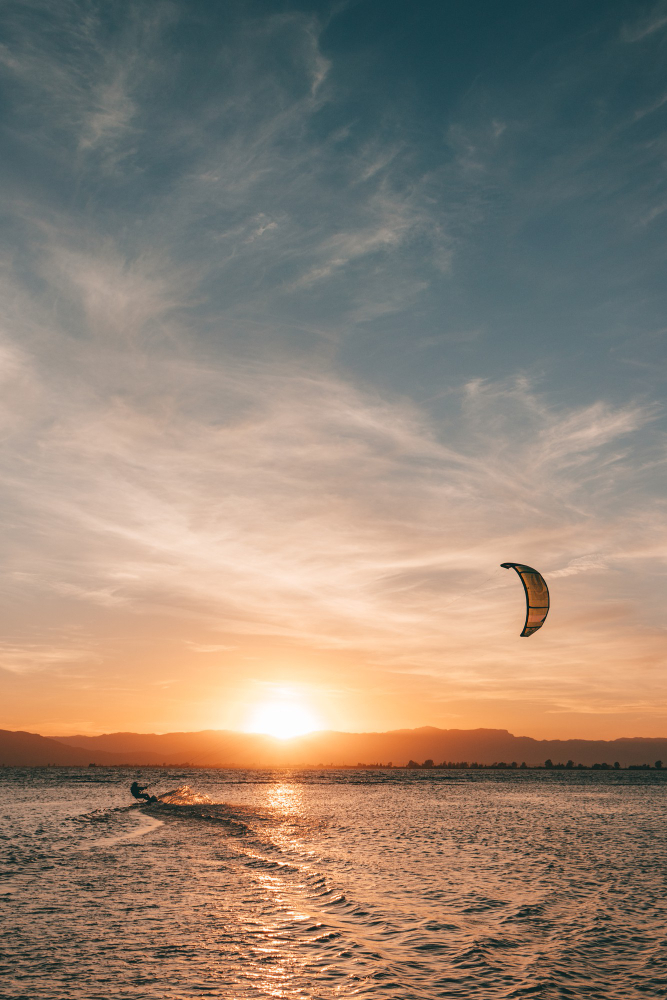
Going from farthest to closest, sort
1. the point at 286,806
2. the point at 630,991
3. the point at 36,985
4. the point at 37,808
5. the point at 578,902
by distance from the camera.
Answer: the point at 286,806
the point at 37,808
the point at 578,902
the point at 630,991
the point at 36,985

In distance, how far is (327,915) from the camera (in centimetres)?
1688

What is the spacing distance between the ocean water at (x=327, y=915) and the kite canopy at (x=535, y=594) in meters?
11.3

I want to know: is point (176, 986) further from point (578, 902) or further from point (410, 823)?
point (410, 823)

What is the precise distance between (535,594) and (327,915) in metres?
25.7

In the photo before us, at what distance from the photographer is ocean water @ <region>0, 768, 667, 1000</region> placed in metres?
12.1

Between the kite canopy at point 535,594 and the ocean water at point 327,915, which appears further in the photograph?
the kite canopy at point 535,594

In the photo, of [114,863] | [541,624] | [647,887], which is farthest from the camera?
[541,624]

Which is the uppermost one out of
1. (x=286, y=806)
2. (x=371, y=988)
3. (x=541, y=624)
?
(x=541, y=624)

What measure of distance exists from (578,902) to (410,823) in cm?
2563

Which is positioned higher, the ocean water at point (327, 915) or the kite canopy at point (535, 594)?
the kite canopy at point (535, 594)

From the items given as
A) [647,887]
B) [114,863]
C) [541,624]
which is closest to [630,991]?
[647,887]

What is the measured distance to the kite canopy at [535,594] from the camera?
38812 mm

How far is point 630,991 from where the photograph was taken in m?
12.3

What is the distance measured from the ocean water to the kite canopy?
11.3 meters
